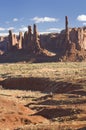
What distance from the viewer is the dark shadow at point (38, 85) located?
52394 mm

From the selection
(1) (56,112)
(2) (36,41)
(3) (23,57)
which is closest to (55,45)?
(2) (36,41)

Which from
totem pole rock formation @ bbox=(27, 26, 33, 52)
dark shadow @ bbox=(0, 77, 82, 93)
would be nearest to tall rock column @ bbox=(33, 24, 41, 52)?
totem pole rock formation @ bbox=(27, 26, 33, 52)

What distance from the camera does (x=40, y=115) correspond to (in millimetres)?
29297

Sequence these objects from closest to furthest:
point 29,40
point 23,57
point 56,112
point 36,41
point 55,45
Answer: point 56,112
point 23,57
point 36,41
point 29,40
point 55,45

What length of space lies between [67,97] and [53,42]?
10973 cm

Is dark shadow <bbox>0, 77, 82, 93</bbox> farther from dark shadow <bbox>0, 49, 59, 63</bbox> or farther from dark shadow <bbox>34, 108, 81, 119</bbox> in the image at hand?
dark shadow <bbox>0, 49, 59, 63</bbox>

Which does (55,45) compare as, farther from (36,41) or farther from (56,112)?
(56,112)

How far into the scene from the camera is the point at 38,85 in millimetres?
61281

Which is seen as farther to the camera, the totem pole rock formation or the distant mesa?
the totem pole rock formation

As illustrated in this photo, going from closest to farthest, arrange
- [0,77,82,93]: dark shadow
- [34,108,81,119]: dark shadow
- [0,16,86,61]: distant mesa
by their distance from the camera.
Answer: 1. [34,108,81,119]: dark shadow
2. [0,77,82,93]: dark shadow
3. [0,16,86,61]: distant mesa

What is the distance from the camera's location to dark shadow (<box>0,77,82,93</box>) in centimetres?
5239

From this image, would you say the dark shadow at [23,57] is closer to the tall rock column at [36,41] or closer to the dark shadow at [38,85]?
the tall rock column at [36,41]

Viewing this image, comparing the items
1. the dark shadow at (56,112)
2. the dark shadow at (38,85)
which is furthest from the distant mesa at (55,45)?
the dark shadow at (56,112)

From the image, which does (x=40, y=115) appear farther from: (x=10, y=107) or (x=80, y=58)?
(x=80, y=58)
